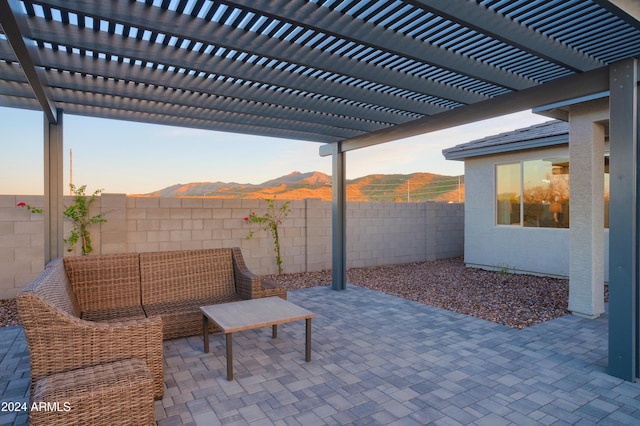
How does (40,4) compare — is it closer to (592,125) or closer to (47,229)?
(47,229)

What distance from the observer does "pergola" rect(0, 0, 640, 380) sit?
2619 mm

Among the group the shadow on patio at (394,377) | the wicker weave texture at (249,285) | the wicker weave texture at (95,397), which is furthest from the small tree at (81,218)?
the wicker weave texture at (95,397)

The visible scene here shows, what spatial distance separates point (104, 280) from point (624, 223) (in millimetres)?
5086

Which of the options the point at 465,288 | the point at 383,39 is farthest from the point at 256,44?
the point at 465,288

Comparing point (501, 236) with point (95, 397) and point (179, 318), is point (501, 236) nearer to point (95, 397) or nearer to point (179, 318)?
point (179, 318)

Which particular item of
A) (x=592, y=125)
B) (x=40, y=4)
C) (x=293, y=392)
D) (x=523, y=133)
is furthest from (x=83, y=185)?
(x=523, y=133)

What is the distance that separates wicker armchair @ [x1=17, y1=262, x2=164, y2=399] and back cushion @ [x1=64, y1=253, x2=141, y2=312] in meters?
1.15

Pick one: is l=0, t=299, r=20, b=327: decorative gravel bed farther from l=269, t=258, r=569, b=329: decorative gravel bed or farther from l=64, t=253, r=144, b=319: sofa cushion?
l=269, t=258, r=569, b=329: decorative gravel bed

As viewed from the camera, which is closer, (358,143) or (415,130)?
(415,130)

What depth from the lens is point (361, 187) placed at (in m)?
15.9

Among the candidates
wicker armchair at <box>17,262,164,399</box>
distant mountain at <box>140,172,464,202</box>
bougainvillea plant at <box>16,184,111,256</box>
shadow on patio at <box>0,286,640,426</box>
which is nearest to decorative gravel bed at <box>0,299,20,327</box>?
shadow on patio at <box>0,286,640,426</box>

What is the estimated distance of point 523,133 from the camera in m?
7.66

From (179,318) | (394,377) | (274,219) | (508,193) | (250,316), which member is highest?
(508,193)

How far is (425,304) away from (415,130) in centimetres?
263
